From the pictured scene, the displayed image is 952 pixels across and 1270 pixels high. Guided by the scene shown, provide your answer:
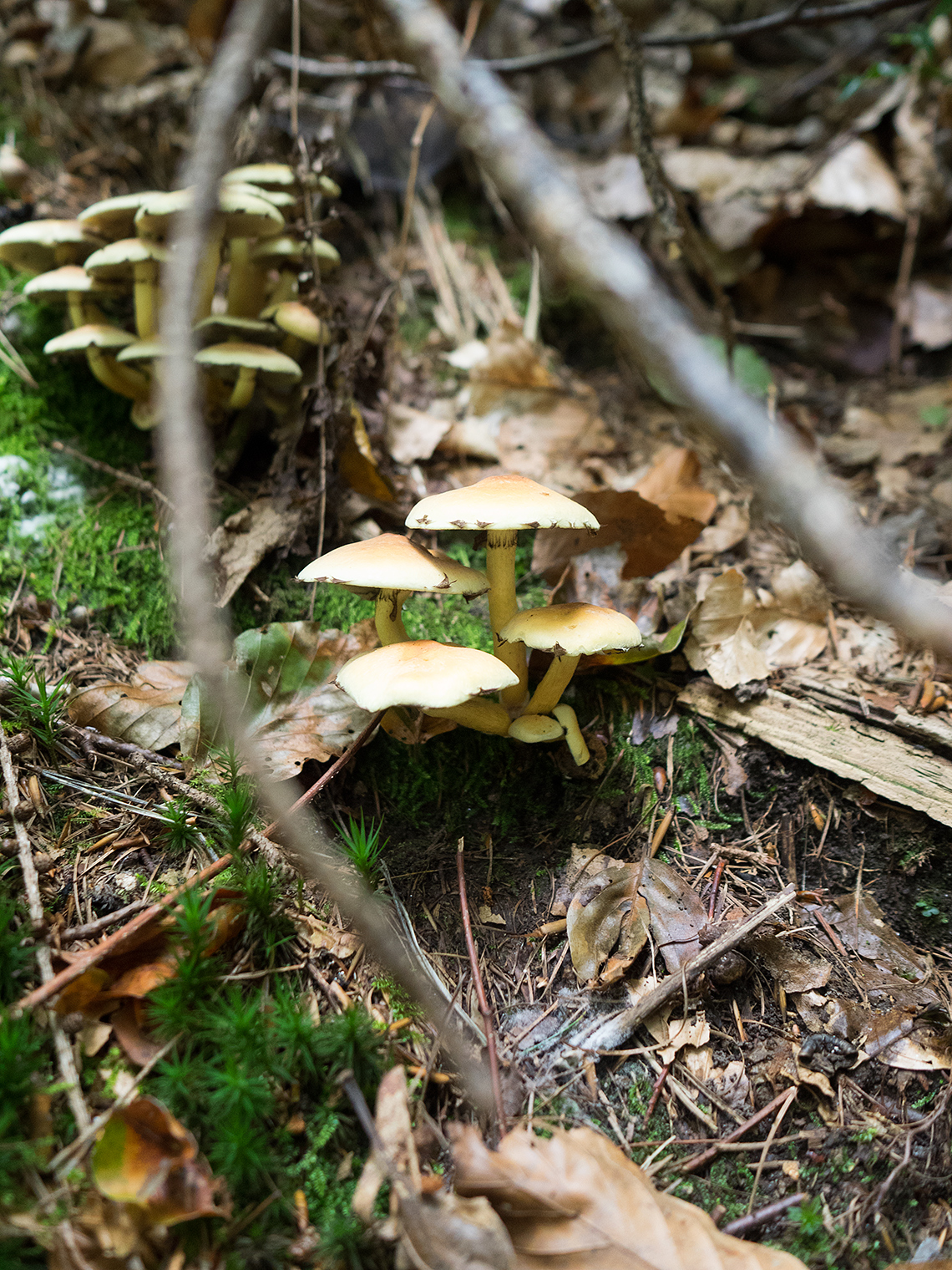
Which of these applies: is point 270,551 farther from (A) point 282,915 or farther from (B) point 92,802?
(A) point 282,915

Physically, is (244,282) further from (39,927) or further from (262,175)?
(39,927)

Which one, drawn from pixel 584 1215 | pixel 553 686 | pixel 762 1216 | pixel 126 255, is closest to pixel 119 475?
pixel 126 255

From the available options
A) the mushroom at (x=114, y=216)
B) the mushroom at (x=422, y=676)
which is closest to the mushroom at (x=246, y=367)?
the mushroom at (x=114, y=216)

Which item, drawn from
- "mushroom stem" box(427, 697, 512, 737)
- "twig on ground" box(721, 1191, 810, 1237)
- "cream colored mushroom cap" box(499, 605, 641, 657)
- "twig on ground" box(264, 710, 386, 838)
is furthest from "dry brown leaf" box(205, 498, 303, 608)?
"twig on ground" box(721, 1191, 810, 1237)

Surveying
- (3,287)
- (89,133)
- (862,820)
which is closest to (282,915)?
(862,820)

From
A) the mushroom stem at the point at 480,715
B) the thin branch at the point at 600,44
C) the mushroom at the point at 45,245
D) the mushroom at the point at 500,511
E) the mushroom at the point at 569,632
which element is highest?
the thin branch at the point at 600,44

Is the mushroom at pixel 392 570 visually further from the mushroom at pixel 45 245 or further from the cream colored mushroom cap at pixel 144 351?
the mushroom at pixel 45 245
